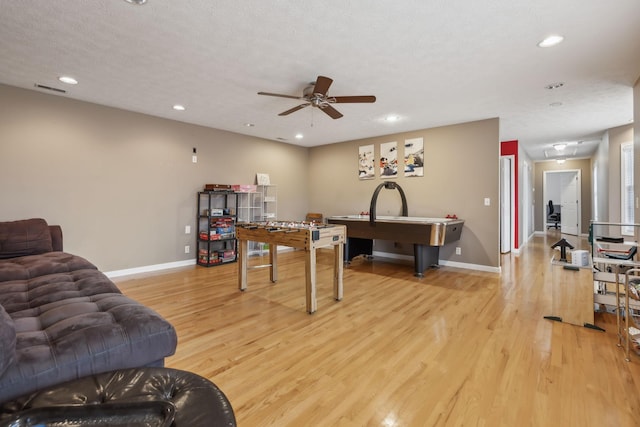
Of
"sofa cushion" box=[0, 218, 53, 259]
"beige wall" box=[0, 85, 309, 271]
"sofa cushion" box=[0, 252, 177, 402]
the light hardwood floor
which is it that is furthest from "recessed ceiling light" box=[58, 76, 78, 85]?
Answer: the light hardwood floor

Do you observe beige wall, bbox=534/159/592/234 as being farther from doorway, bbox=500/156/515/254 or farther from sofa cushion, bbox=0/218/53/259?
sofa cushion, bbox=0/218/53/259

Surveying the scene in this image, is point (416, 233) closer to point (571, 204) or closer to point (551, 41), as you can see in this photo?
point (551, 41)

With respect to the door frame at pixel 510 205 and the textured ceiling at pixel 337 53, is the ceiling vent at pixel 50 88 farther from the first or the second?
the door frame at pixel 510 205

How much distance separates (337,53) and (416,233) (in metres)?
2.63

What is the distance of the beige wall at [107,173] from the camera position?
3.70 meters

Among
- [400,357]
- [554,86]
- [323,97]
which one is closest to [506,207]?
[554,86]

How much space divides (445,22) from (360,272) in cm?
348

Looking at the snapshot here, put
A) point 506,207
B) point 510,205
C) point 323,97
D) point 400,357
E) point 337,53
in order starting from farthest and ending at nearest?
1. point 510,205
2. point 506,207
3. point 323,97
4. point 337,53
5. point 400,357

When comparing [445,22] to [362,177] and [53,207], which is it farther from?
[53,207]

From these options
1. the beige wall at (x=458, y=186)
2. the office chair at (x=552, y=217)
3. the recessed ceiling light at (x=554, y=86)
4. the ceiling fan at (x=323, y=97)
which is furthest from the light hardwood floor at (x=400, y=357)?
the office chair at (x=552, y=217)

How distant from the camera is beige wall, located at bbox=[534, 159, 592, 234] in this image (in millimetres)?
9023

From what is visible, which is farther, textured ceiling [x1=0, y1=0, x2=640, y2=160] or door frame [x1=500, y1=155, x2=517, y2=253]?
door frame [x1=500, y1=155, x2=517, y2=253]

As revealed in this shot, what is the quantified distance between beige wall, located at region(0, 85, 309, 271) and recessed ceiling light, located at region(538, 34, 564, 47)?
4.86m

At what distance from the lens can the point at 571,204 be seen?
956 centimetres
